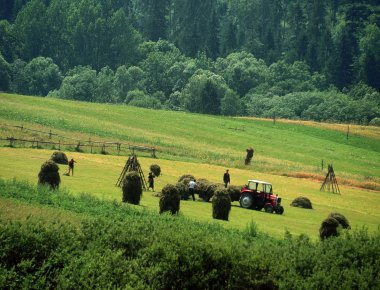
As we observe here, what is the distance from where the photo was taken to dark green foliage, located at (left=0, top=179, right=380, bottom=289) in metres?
32.5

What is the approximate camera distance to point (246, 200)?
2349 inches

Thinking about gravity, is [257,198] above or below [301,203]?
above

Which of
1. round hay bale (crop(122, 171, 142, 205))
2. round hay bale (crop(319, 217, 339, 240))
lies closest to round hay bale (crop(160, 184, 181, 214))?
round hay bale (crop(122, 171, 142, 205))

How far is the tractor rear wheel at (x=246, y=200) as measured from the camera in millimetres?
59500

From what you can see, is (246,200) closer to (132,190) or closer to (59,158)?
(132,190)

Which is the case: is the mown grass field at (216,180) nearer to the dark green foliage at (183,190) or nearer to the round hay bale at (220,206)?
the round hay bale at (220,206)

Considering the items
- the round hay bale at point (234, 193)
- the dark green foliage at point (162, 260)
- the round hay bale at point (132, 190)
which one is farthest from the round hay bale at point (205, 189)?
the dark green foliage at point (162, 260)

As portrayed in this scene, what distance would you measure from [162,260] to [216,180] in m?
40.4

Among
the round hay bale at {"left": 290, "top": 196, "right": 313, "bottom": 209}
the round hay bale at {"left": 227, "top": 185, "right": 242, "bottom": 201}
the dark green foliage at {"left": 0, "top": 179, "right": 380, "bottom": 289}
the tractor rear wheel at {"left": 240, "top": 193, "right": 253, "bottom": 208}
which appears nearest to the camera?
the dark green foliage at {"left": 0, "top": 179, "right": 380, "bottom": 289}

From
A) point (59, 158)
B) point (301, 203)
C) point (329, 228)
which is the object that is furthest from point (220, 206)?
point (59, 158)

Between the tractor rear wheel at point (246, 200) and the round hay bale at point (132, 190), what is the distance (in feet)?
35.2

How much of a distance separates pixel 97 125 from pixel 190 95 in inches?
2361

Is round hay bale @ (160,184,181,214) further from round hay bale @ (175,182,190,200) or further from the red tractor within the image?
the red tractor

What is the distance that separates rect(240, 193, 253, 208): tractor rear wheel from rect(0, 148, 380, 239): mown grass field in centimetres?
77
